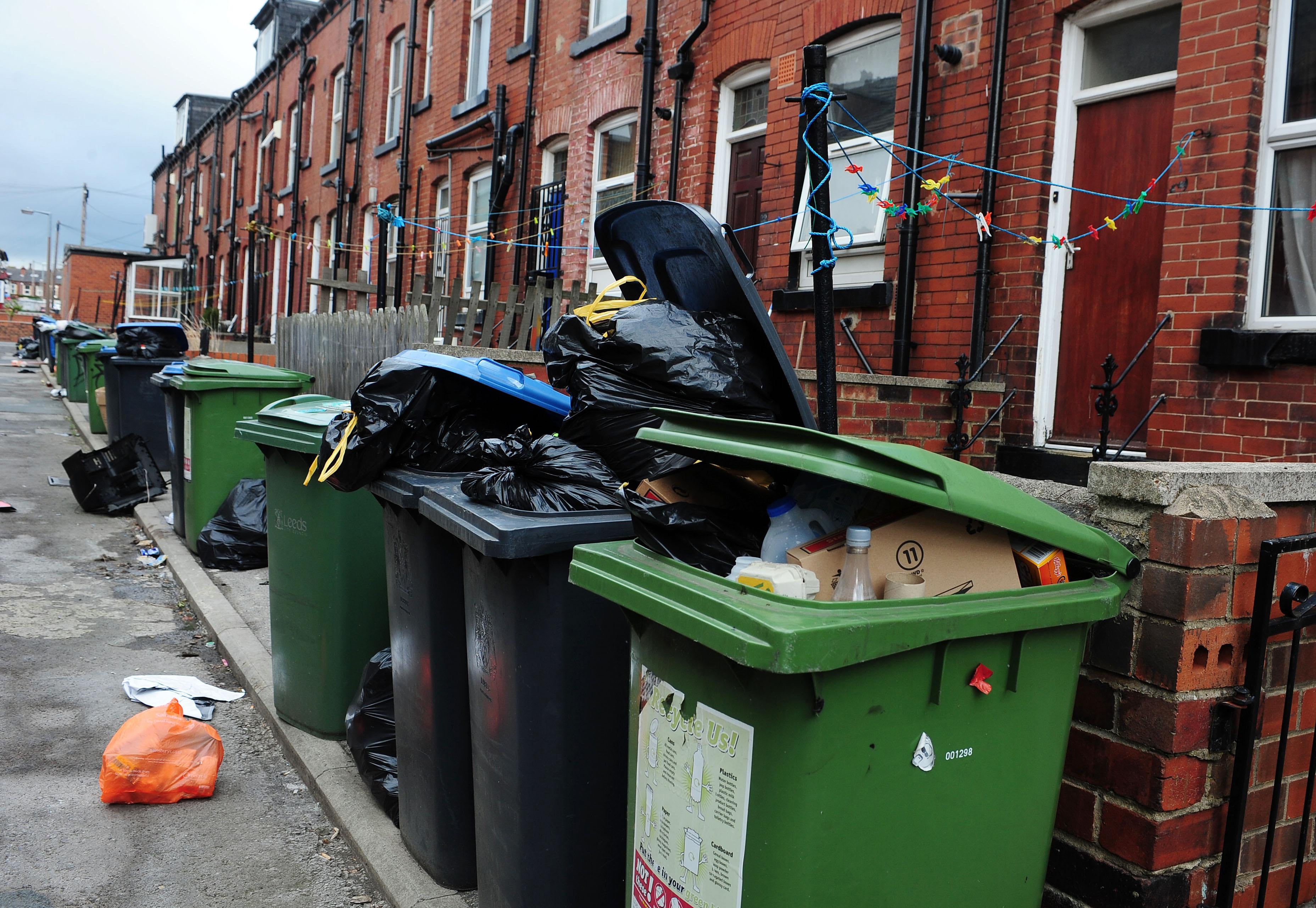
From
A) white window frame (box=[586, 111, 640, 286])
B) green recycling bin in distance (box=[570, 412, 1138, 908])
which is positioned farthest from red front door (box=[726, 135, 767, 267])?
green recycling bin in distance (box=[570, 412, 1138, 908])

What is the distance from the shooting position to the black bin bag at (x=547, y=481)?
2639 millimetres

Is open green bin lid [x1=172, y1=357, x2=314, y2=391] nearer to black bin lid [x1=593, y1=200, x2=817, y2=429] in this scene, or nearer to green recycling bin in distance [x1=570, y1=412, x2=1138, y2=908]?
black bin lid [x1=593, y1=200, x2=817, y2=429]

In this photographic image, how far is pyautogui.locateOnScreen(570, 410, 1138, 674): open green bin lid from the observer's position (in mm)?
1598

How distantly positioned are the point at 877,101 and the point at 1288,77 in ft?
9.69

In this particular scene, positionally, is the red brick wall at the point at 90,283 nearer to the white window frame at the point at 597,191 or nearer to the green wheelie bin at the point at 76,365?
the green wheelie bin at the point at 76,365

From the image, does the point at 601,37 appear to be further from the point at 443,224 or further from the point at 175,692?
the point at 175,692

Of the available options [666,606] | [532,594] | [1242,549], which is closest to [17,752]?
[532,594]

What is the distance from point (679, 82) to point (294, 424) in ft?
20.7

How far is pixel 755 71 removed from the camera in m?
8.52

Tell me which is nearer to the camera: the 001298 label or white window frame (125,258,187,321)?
the 001298 label

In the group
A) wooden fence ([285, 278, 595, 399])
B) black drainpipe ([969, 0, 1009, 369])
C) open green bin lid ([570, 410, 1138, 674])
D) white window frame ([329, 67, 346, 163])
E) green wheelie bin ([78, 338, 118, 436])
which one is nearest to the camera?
open green bin lid ([570, 410, 1138, 674])

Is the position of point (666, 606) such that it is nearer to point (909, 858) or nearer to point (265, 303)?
point (909, 858)

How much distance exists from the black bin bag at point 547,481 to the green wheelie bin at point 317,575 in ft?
3.75

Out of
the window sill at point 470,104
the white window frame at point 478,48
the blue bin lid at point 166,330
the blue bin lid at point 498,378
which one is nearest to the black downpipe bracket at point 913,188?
the blue bin lid at point 498,378
